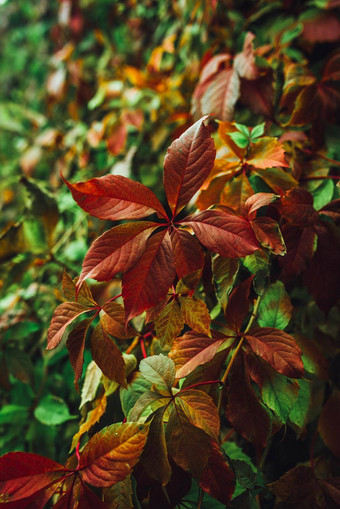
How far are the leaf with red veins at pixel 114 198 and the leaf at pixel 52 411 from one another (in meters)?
0.55

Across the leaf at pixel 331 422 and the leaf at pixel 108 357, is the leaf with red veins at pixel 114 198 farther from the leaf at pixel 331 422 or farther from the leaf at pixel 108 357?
the leaf at pixel 331 422

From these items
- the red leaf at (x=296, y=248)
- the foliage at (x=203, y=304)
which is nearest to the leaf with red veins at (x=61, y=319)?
the foliage at (x=203, y=304)

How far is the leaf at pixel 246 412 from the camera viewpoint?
0.52 m

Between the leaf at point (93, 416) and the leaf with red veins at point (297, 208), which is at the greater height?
the leaf with red veins at point (297, 208)

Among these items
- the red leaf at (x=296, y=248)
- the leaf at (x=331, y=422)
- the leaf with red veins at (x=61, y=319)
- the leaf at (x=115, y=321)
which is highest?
the leaf with red veins at (x=61, y=319)

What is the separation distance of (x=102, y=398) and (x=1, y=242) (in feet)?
1.87

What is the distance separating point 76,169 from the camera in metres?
1.61

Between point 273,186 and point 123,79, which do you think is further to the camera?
point 123,79

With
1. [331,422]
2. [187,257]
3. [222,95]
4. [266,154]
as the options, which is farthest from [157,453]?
[222,95]

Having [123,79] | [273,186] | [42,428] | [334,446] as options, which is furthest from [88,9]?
[334,446]

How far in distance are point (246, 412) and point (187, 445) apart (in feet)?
0.37

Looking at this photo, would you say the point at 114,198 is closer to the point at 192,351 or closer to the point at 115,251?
the point at 115,251

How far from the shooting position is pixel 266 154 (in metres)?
0.61

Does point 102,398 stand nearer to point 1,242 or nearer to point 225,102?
point 1,242
